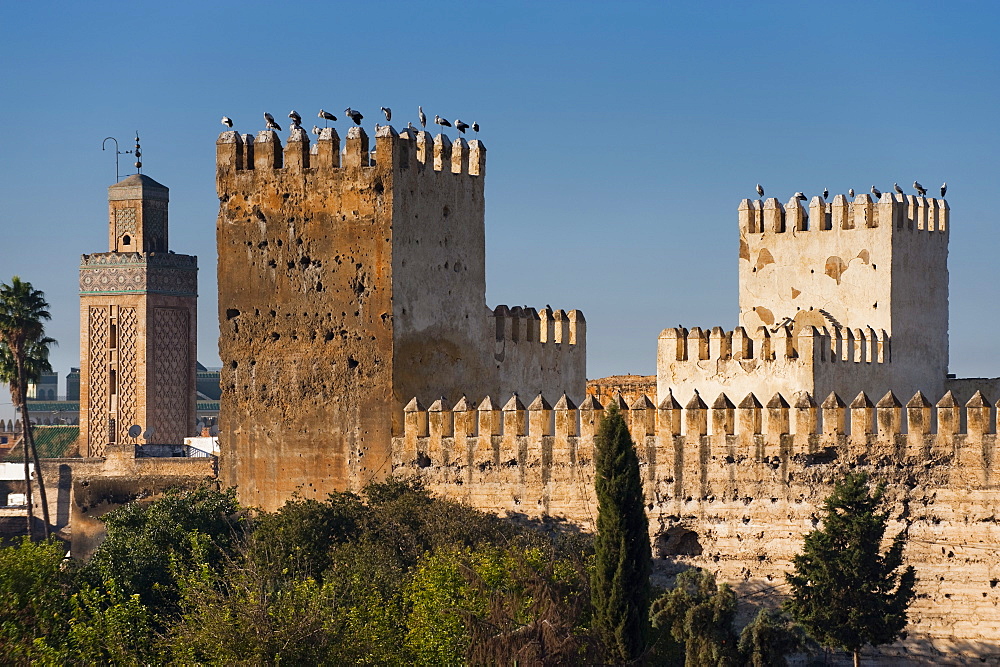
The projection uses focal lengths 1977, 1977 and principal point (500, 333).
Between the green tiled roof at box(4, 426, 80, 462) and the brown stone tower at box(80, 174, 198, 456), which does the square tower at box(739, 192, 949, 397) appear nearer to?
the brown stone tower at box(80, 174, 198, 456)

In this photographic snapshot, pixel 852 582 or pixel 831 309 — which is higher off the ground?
pixel 831 309

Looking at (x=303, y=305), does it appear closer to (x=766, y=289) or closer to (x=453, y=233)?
(x=453, y=233)

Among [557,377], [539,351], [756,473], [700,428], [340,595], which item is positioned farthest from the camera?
[557,377]

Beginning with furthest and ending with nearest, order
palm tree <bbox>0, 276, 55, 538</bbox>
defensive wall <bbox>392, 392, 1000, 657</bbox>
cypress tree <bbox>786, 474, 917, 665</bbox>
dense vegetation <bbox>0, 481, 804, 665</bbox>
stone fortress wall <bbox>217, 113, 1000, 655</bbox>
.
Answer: palm tree <bbox>0, 276, 55, 538</bbox>
stone fortress wall <bbox>217, 113, 1000, 655</bbox>
defensive wall <bbox>392, 392, 1000, 657</bbox>
cypress tree <bbox>786, 474, 917, 665</bbox>
dense vegetation <bbox>0, 481, 804, 665</bbox>

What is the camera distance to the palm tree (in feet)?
156

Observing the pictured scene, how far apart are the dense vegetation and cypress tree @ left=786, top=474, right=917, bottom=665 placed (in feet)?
2.14

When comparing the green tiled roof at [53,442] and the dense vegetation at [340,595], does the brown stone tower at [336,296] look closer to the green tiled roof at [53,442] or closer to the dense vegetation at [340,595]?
the dense vegetation at [340,595]

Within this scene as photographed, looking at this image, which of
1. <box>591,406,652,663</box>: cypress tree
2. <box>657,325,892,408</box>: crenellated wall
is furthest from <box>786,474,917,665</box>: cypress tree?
<box>657,325,892,408</box>: crenellated wall

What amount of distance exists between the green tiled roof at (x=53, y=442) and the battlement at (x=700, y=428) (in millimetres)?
33065

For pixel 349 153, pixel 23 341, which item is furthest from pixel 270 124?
pixel 23 341

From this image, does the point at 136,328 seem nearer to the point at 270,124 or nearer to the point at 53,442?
the point at 53,442

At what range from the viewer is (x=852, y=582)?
76.9 ft

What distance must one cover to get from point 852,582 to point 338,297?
8.92m

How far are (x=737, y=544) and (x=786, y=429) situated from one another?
163cm
